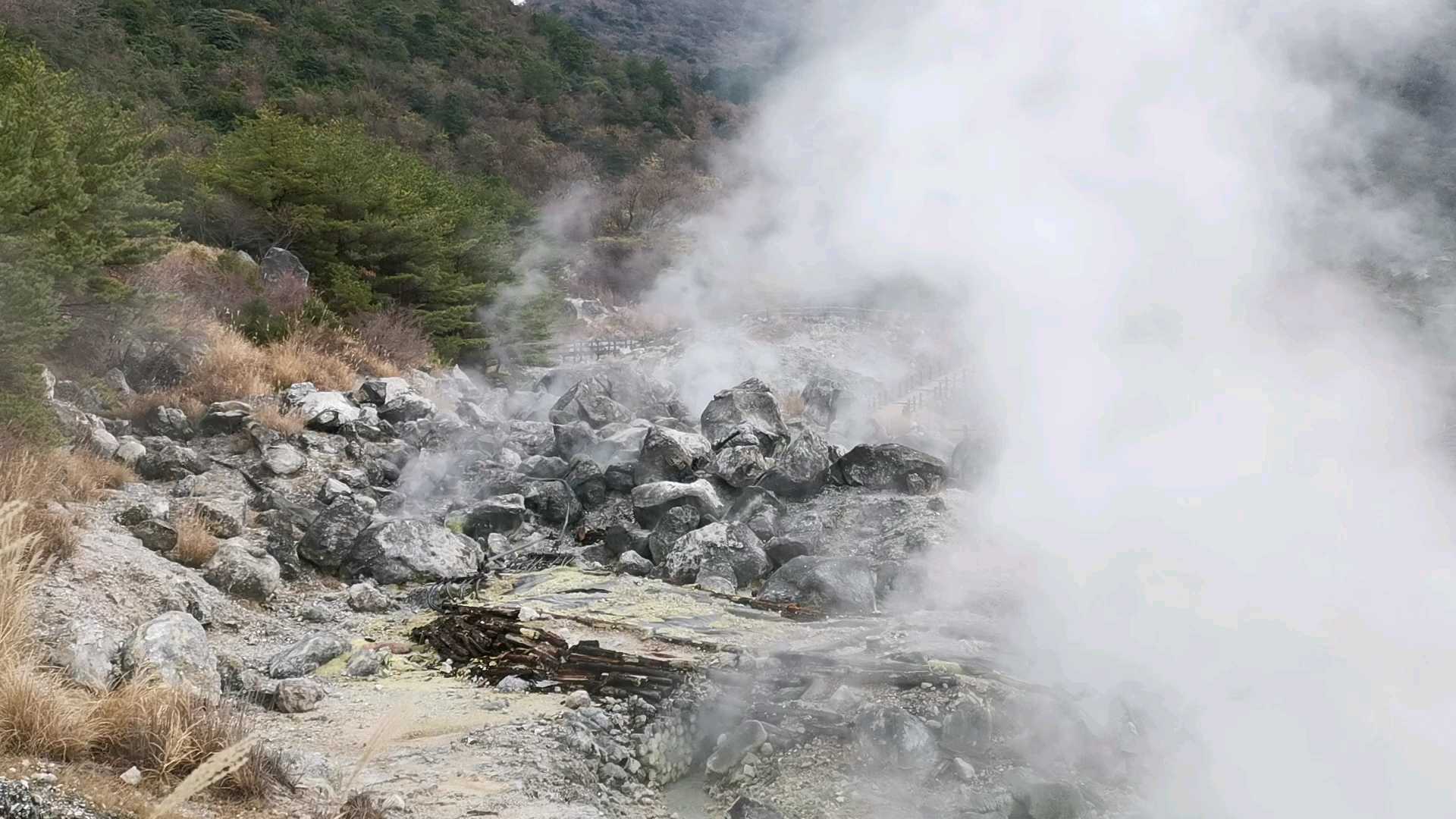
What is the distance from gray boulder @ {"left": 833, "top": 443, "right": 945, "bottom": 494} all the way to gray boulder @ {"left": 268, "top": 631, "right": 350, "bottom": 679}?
406 centimetres

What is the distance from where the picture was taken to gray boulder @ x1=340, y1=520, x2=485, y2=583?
5.70 m

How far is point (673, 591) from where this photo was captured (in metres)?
5.52

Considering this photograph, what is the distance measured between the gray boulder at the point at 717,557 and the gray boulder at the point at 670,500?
0.55 m

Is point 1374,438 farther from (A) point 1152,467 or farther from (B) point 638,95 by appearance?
(B) point 638,95

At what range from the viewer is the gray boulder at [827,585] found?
529 cm

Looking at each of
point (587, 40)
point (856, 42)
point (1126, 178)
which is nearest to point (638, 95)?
point (587, 40)

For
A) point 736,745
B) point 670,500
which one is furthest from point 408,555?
point 736,745

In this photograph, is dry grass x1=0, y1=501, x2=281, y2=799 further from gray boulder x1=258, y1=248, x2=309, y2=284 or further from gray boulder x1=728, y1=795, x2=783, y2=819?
gray boulder x1=258, y1=248, x2=309, y2=284

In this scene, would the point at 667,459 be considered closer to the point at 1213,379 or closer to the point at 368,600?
the point at 368,600

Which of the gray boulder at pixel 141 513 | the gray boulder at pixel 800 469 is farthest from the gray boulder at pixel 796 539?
the gray boulder at pixel 141 513

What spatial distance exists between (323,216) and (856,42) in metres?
7.58

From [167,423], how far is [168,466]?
1272 millimetres

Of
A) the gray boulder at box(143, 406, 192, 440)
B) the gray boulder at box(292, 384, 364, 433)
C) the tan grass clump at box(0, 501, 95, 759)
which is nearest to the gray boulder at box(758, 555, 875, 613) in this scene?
the tan grass clump at box(0, 501, 95, 759)

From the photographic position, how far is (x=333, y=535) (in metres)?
5.73
